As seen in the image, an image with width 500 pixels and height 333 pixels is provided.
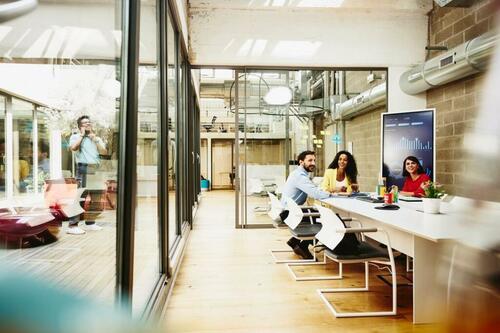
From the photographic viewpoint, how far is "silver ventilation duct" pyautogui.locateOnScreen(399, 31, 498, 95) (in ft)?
12.9

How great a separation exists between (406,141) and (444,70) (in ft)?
3.68

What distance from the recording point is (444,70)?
15.0 feet

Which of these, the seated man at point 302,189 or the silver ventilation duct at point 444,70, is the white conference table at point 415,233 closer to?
the seated man at point 302,189

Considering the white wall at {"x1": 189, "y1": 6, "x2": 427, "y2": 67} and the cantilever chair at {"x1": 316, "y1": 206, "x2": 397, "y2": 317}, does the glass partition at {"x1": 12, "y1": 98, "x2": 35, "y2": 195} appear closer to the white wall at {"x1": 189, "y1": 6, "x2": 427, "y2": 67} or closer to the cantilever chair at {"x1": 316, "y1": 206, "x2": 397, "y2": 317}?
the cantilever chair at {"x1": 316, "y1": 206, "x2": 397, "y2": 317}

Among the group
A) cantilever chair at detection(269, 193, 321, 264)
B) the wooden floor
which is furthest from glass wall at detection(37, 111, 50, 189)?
cantilever chair at detection(269, 193, 321, 264)

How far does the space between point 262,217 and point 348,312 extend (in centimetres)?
417

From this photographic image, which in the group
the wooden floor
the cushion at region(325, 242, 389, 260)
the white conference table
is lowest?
the wooden floor

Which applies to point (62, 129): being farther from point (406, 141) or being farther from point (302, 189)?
point (406, 141)

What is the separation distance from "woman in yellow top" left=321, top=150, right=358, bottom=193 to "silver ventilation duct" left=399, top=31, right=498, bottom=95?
152cm

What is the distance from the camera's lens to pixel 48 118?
1.94m

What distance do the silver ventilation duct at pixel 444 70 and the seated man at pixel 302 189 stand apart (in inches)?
77.2

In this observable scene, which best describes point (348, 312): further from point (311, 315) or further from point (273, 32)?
point (273, 32)

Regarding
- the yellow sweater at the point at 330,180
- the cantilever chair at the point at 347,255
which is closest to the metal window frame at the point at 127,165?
the cantilever chair at the point at 347,255

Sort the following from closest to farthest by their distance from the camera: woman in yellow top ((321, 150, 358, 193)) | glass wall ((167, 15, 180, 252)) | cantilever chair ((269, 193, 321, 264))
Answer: cantilever chair ((269, 193, 321, 264)) < glass wall ((167, 15, 180, 252)) < woman in yellow top ((321, 150, 358, 193))
